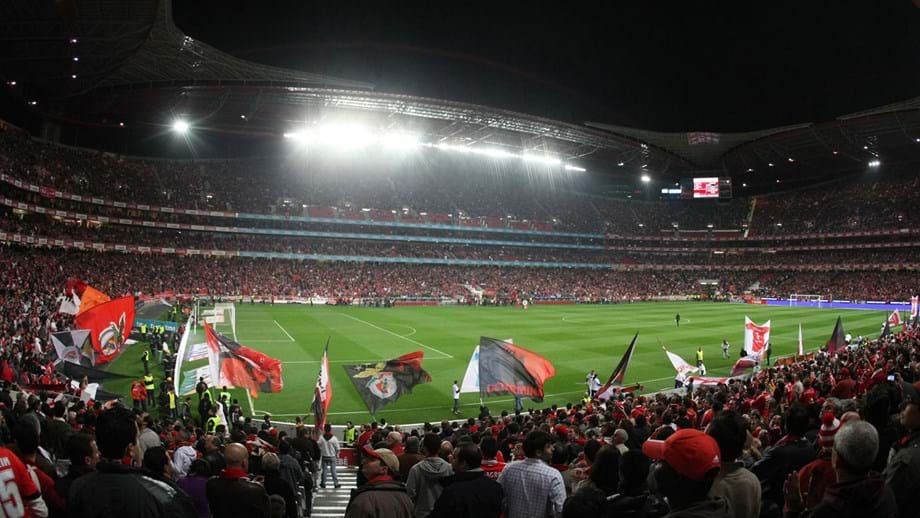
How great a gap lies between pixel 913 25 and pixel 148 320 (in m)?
60.1

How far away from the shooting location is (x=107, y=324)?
767 inches

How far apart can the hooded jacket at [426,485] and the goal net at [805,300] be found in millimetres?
73206

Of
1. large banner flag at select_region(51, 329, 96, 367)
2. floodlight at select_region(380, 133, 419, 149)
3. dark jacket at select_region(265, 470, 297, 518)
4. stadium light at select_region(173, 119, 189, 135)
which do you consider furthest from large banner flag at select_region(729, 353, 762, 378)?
stadium light at select_region(173, 119, 189, 135)

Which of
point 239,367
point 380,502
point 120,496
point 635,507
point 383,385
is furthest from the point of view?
point 383,385

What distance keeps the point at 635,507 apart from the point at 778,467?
6.57 feet

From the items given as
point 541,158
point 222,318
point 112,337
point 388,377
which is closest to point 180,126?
point 541,158

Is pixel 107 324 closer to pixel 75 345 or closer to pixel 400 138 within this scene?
pixel 75 345

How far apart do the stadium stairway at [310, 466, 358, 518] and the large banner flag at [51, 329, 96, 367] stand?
1057cm

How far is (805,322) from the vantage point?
47.4 meters

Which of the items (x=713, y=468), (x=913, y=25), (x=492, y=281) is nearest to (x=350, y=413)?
(x=713, y=468)

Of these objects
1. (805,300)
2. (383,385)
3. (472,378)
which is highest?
(805,300)

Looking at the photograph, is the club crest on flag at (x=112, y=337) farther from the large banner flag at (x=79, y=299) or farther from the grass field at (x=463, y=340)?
the large banner flag at (x=79, y=299)

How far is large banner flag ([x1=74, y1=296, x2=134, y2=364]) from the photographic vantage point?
18.9 m

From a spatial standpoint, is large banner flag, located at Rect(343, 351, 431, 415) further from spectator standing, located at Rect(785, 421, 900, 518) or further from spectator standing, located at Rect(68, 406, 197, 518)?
spectator standing, located at Rect(785, 421, 900, 518)
